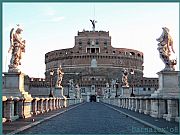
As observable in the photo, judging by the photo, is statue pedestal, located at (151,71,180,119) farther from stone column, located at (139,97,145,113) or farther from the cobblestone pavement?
stone column, located at (139,97,145,113)

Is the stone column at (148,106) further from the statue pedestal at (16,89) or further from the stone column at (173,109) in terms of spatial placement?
the statue pedestal at (16,89)

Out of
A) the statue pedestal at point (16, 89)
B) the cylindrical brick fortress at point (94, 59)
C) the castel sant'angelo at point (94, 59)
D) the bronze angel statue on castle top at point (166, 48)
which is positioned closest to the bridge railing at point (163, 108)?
the bronze angel statue on castle top at point (166, 48)

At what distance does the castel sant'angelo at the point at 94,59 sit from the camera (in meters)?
132

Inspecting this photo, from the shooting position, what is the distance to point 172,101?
16.3 m

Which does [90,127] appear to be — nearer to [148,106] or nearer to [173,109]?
[173,109]

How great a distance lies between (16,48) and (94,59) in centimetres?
11573

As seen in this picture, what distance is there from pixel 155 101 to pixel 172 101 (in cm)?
310

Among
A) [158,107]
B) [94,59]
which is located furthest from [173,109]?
[94,59]

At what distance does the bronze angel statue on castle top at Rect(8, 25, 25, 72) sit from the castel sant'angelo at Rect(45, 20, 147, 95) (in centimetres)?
10889

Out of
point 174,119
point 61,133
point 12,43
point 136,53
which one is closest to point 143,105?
point 174,119

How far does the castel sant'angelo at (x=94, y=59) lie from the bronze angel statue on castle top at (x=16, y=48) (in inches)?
4287

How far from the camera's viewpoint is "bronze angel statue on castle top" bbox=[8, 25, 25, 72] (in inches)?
755

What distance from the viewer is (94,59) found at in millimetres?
135000

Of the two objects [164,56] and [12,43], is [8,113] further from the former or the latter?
[164,56]
